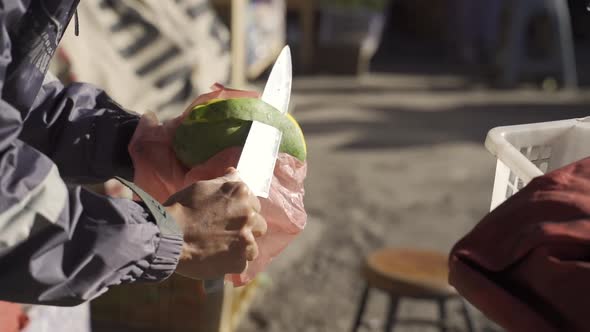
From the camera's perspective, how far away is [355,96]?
7.38 metres

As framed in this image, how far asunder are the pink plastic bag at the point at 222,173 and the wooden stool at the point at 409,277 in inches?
49.5

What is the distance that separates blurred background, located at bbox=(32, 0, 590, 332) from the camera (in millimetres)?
Result: 3377

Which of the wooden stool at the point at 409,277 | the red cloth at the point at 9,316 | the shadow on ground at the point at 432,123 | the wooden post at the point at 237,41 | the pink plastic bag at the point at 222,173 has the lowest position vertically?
the shadow on ground at the point at 432,123

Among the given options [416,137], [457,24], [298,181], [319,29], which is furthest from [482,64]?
[298,181]

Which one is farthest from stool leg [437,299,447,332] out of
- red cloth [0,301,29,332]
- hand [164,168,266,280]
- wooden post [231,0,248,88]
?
hand [164,168,266,280]

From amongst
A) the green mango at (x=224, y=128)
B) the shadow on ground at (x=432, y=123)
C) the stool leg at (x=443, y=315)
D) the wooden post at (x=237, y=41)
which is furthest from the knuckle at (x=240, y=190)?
the shadow on ground at (x=432, y=123)

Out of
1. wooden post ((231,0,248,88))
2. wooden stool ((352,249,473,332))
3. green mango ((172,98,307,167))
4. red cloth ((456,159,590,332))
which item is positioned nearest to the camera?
red cloth ((456,159,590,332))

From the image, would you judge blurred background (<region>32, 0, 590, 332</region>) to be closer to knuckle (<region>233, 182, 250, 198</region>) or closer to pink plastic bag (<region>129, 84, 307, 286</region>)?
pink plastic bag (<region>129, 84, 307, 286</region>)

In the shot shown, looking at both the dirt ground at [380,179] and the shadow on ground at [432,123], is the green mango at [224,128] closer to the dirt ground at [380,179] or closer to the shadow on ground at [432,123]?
the dirt ground at [380,179]

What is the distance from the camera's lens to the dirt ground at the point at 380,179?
3.96m

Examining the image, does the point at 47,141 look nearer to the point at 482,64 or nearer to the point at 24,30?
the point at 24,30

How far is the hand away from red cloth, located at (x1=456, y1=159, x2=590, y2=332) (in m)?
0.36

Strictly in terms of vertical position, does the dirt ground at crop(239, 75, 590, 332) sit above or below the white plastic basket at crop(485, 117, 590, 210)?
below

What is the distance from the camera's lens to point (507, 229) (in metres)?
1.25
